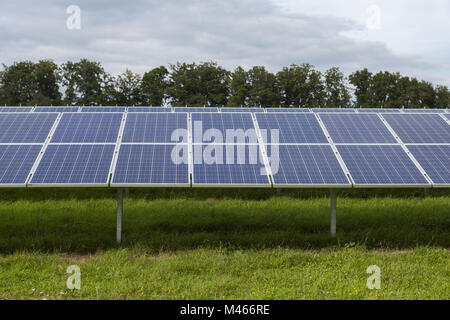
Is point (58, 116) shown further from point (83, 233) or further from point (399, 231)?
point (399, 231)

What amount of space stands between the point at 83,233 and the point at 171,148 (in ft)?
11.5

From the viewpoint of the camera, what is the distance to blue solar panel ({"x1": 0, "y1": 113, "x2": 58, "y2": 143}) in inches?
464

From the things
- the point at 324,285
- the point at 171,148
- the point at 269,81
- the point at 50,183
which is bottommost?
the point at 324,285

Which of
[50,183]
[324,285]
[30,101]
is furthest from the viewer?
[30,101]

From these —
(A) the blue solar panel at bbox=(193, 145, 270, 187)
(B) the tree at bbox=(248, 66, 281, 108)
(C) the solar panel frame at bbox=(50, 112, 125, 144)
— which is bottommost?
(A) the blue solar panel at bbox=(193, 145, 270, 187)

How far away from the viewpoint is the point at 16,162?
10.6 meters

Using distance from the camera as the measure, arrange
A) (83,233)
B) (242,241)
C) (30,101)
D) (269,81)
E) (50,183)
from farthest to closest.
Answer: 1. (30,101)
2. (269,81)
3. (83,233)
4. (242,241)
5. (50,183)

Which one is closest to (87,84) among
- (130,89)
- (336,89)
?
(130,89)

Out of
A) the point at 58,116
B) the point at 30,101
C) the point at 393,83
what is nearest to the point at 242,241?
the point at 58,116

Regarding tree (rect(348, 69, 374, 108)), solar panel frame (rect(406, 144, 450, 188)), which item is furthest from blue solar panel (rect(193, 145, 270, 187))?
tree (rect(348, 69, 374, 108))

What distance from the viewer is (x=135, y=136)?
11.9 meters

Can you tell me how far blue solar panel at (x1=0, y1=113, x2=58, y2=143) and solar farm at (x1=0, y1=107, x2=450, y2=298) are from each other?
3 centimetres

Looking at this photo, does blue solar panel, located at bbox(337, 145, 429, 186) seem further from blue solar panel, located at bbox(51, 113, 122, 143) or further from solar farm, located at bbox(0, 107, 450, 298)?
blue solar panel, located at bbox(51, 113, 122, 143)

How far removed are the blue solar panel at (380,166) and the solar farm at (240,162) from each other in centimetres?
3
